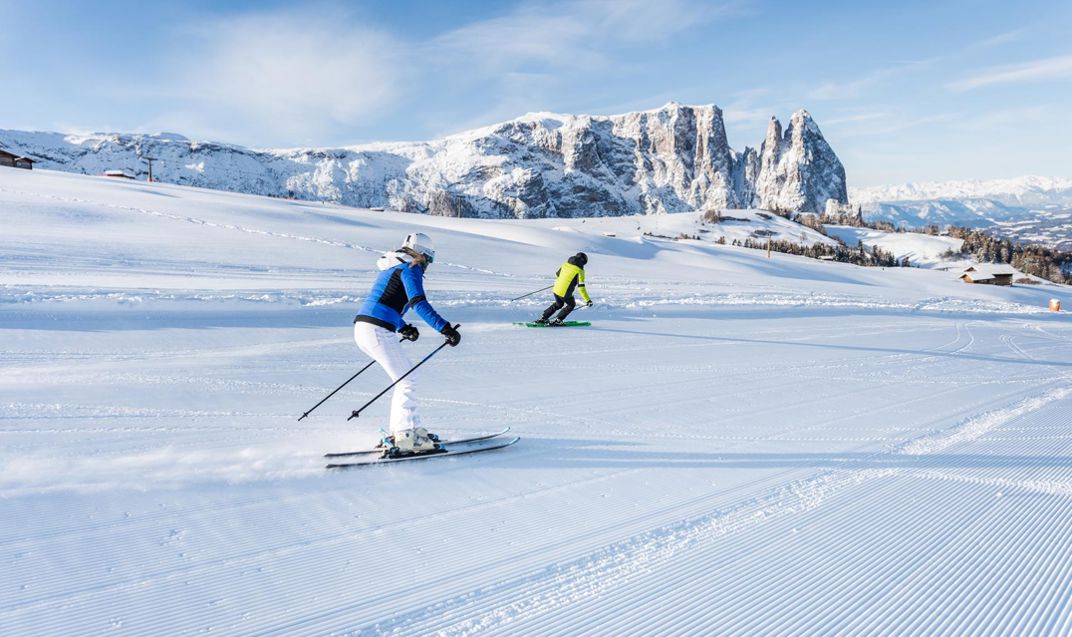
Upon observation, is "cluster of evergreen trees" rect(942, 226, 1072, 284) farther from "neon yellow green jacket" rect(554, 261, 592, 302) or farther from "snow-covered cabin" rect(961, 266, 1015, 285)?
"neon yellow green jacket" rect(554, 261, 592, 302)

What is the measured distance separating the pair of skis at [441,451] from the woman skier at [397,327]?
0.07 m

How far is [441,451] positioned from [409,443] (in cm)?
32

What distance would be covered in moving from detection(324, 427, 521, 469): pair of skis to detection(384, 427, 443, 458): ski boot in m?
0.03

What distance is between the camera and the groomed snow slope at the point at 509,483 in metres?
3.27

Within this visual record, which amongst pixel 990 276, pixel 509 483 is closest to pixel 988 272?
pixel 990 276

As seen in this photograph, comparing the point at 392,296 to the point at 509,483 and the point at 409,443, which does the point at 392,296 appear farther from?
the point at 509,483

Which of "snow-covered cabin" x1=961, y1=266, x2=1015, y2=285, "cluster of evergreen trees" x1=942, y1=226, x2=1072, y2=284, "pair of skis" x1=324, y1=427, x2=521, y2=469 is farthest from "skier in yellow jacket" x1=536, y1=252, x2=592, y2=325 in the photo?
"cluster of evergreen trees" x1=942, y1=226, x2=1072, y2=284

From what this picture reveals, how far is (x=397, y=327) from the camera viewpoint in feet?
17.1

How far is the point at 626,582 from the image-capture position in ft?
11.5

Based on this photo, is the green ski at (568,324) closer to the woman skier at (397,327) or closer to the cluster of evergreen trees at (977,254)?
the woman skier at (397,327)

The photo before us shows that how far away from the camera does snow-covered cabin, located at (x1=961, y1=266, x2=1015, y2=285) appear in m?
54.9

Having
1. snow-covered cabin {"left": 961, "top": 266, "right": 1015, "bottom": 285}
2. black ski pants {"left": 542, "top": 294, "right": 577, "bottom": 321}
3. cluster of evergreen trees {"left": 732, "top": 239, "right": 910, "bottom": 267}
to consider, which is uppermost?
cluster of evergreen trees {"left": 732, "top": 239, "right": 910, "bottom": 267}

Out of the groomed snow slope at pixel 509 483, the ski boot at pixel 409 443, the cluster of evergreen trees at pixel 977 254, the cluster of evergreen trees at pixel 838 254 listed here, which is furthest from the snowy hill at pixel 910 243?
the ski boot at pixel 409 443

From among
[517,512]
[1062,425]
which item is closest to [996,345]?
[1062,425]
